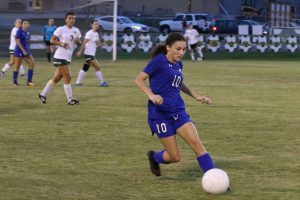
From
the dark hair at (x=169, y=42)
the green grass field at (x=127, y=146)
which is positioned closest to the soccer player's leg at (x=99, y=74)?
the green grass field at (x=127, y=146)

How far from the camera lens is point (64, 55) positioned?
1891cm

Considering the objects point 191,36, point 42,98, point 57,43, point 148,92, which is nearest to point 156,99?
point 148,92

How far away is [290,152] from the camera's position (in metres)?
12.3

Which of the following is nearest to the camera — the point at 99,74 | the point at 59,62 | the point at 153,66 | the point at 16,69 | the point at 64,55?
the point at 153,66

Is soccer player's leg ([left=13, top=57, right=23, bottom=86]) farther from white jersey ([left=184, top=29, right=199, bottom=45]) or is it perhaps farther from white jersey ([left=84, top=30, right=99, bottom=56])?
white jersey ([left=184, top=29, right=199, bottom=45])

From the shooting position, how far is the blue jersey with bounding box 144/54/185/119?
9.55 metres

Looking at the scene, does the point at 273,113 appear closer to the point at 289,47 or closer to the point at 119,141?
the point at 119,141

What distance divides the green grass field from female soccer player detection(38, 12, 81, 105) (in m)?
0.45

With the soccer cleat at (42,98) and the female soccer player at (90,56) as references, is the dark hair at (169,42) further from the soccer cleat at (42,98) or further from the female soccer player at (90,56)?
the female soccer player at (90,56)

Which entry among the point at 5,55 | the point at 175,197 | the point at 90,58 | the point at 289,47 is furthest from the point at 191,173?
the point at 289,47

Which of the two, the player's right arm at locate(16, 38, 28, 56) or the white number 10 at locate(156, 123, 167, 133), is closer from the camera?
the white number 10 at locate(156, 123, 167, 133)

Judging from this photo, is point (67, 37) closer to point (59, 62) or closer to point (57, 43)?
point (57, 43)

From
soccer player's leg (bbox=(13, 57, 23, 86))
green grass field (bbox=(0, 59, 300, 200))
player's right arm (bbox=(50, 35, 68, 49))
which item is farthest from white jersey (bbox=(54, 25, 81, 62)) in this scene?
soccer player's leg (bbox=(13, 57, 23, 86))

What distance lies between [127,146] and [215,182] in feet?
12.9
